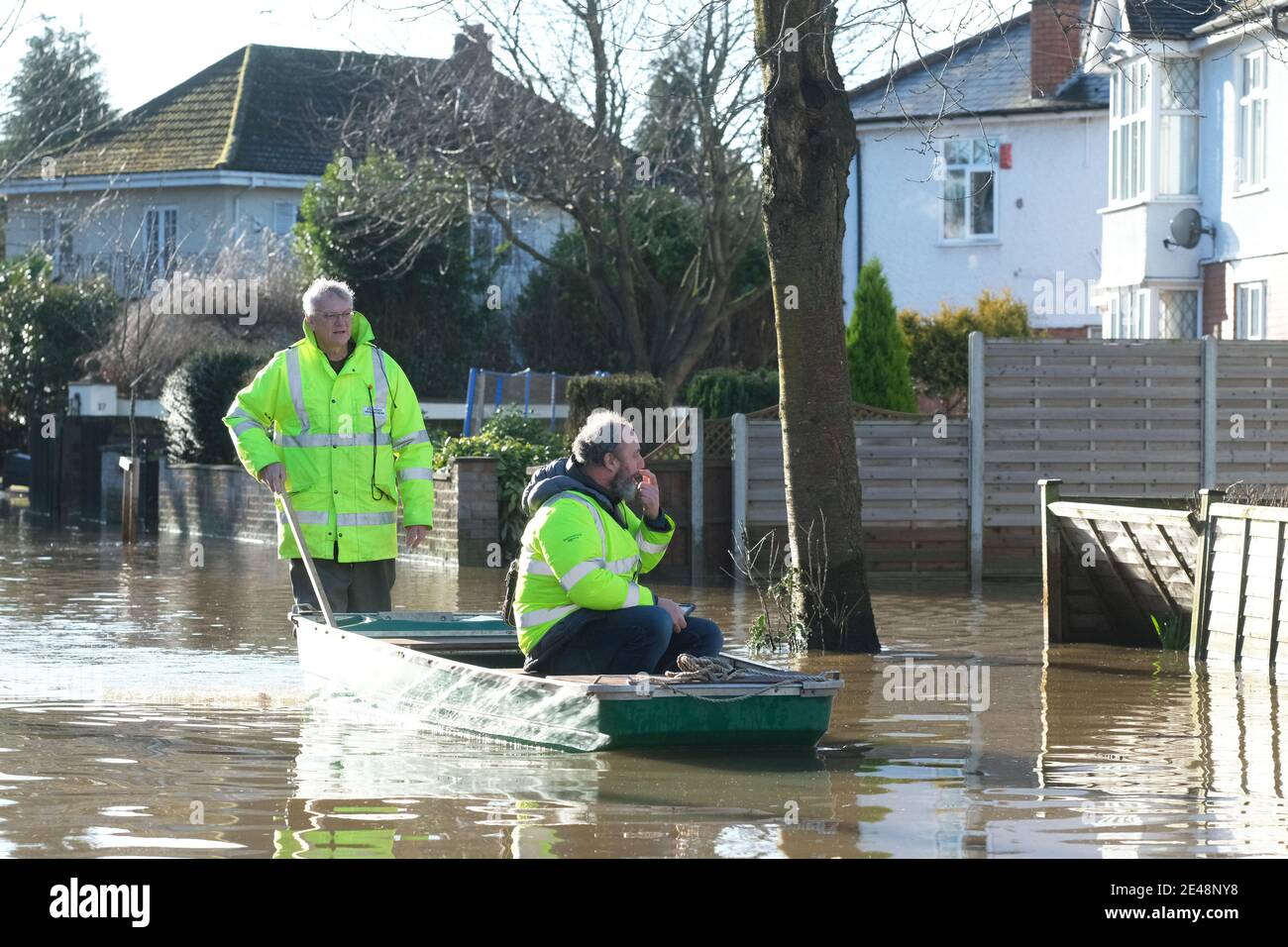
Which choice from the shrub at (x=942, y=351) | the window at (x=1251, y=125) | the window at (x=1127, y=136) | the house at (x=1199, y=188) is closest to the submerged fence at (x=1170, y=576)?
the house at (x=1199, y=188)

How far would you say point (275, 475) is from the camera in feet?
35.7

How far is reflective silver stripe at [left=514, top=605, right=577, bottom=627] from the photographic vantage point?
9.82 m

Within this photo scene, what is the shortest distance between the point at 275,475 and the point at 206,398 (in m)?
17.2

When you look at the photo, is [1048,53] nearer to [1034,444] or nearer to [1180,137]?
[1180,137]

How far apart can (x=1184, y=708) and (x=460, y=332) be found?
2515 centimetres

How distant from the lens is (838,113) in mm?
13383

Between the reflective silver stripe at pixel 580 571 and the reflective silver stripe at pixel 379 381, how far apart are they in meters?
2.10

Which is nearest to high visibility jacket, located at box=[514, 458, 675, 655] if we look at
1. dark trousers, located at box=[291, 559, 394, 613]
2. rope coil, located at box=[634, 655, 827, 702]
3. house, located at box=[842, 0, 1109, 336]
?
rope coil, located at box=[634, 655, 827, 702]

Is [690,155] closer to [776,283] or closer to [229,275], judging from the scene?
[229,275]

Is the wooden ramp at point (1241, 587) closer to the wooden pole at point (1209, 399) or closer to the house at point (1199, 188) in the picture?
the wooden pole at point (1209, 399)

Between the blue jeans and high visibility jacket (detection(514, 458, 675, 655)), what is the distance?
0.22 feet

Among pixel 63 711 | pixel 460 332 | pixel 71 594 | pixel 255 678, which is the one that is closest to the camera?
pixel 63 711

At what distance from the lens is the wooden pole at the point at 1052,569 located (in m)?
14.4
